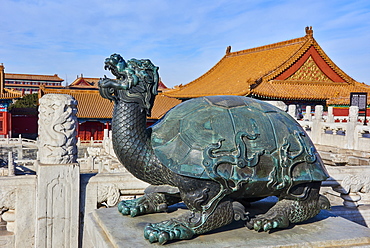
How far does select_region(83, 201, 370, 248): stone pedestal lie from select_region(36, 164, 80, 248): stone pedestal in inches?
23.1

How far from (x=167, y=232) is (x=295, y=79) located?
56.9ft

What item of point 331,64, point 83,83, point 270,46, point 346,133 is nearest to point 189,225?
point 346,133

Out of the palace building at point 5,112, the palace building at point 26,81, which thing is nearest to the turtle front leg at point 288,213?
the palace building at point 5,112

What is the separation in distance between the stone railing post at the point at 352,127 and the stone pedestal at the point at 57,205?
693 cm

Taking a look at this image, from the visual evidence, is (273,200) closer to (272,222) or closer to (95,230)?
(272,222)

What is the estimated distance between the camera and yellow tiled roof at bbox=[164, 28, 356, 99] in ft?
57.1

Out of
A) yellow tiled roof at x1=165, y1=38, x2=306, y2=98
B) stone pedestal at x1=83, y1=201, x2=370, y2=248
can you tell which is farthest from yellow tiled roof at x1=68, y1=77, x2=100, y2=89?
stone pedestal at x1=83, y1=201, x2=370, y2=248

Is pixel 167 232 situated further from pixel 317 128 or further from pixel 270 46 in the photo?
pixel 270 46

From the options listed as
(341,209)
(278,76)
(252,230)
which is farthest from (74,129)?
(278,76)

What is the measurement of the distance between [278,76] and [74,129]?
15949mm

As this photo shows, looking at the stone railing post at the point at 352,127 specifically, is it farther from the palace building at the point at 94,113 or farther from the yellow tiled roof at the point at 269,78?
the palace building at the point at 94,113

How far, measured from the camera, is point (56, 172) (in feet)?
11.4

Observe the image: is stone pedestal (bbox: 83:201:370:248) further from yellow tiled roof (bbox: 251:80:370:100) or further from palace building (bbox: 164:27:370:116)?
yellow tiled roof (bbox: 251:80:370:100)

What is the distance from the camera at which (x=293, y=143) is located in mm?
2719
